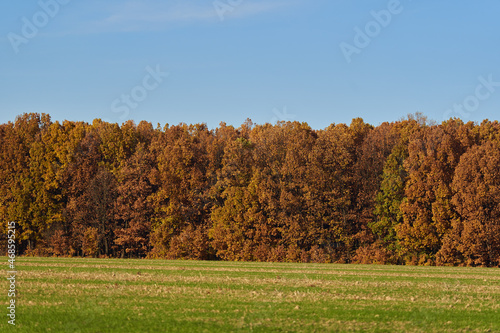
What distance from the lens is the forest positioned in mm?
60781

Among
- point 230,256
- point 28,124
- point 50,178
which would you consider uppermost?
point 28,124

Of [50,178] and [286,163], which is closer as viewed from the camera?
[286,163]

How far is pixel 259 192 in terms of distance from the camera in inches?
2670

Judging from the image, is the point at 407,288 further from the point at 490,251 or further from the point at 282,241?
the point at 282,241

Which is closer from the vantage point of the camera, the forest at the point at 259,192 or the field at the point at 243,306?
the field at the point at 243,306

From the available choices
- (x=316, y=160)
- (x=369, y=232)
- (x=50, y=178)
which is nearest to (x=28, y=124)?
(x=50, y=178)

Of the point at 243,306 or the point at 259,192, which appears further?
the point at 259,192

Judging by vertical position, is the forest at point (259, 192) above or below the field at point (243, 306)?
above

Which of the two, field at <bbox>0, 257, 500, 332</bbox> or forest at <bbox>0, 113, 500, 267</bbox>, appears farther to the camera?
forest at <bbox>0, 113, 500, 267</bbox>

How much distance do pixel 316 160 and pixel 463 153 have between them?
1478 centimetres

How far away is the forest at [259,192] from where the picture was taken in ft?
199

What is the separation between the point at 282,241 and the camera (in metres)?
66.0

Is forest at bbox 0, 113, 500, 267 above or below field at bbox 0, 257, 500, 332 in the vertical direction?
above

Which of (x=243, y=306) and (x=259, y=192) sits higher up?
(x=259, y=192)
